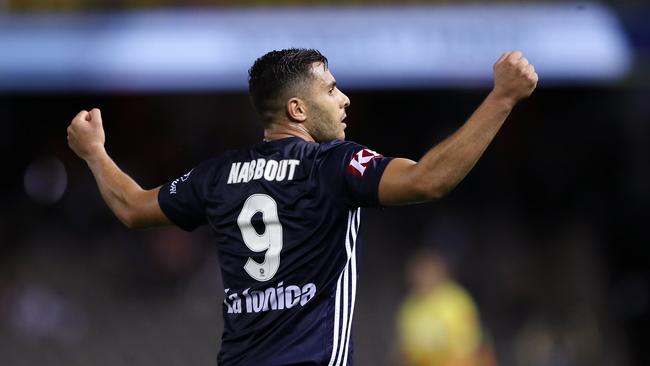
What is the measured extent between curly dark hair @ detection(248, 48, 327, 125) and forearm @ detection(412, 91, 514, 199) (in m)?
0.73

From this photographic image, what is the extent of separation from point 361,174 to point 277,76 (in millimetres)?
591

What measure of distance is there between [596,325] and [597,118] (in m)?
3.04

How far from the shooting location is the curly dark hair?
4340 millimetres

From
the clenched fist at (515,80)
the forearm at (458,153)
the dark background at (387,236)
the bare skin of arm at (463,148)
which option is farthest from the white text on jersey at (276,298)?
the dark background at (387,236)

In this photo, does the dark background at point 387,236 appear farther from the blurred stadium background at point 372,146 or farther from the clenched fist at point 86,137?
the clenched fist at point 86,137

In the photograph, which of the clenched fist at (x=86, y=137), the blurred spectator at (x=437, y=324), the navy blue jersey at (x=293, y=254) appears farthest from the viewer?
the blurred spectator at (x=437, y=324)

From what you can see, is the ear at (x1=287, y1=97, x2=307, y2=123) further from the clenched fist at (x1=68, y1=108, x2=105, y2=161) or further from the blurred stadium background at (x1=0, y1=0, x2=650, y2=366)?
the blurred stadium background at (x1=0, y1=0, x2=650, y2=366)

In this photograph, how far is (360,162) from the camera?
4.01 m

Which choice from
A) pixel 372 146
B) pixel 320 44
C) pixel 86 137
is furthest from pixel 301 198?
pixel 372 146

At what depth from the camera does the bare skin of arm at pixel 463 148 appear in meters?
3.79

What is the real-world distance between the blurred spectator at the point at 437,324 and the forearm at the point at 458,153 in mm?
6390

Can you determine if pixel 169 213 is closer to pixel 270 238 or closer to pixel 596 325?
pixel 270 238

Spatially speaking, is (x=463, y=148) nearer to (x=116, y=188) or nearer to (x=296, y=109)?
(x=296, y=109)

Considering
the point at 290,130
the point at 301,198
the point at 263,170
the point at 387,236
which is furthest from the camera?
the point at 387,236
